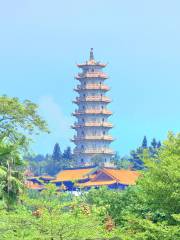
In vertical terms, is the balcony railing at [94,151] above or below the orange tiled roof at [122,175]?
above

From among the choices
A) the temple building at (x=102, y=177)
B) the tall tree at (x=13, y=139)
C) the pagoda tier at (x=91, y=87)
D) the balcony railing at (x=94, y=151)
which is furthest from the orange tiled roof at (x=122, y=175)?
the tall tree at (x=13, y=139)

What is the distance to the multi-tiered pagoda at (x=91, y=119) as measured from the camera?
134250 millimetres

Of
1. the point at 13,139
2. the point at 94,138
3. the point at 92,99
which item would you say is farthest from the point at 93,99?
the point at 13,139

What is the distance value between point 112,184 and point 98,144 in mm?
30922

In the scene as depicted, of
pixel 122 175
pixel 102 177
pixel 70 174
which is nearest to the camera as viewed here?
pixel 122 175

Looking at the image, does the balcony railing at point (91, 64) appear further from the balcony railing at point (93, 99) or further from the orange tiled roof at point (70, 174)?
the orange tiled roof at point (70, 174)

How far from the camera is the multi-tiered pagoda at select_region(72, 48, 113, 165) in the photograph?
134m

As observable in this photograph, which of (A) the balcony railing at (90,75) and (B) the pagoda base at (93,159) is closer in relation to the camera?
(B) the pagoda base at (93,159)

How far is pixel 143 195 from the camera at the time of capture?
2439cm

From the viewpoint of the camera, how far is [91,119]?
137625mm

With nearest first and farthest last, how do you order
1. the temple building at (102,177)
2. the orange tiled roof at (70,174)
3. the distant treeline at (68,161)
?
1. the temple building at (102,177)
2. the orange tiled roof at (70,174)
3. the distant treeline at (68,161)

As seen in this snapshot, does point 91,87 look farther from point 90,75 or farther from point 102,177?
point 102,177

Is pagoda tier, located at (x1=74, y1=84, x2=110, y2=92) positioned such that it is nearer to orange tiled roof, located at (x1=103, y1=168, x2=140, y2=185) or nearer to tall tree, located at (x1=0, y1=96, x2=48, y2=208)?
orange tiled roof, located at (x1=103, y1=168, x2=140, y2=185)

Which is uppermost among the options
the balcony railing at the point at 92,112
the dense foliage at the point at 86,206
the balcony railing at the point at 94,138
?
the balcony railing at the point at 92,112
